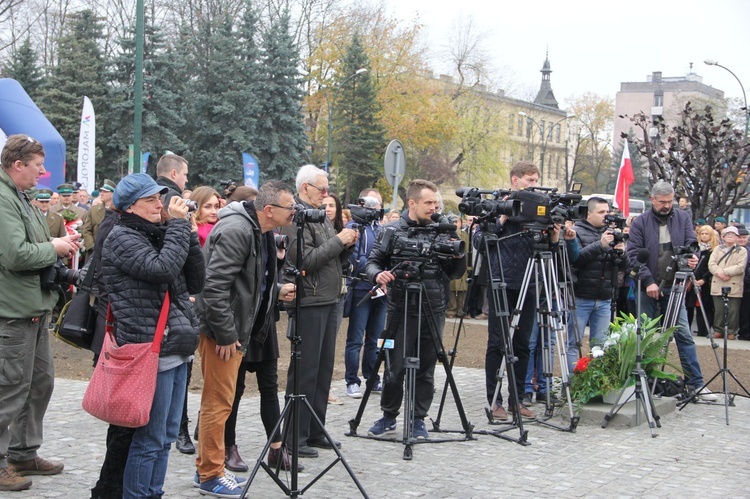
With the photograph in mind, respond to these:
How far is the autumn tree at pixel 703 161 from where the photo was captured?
22391 millimetres

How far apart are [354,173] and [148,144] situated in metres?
12.2

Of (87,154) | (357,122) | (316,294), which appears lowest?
(316,294)

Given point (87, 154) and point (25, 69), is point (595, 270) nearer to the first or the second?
point (87, 154)

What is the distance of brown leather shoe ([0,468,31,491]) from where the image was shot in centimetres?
560

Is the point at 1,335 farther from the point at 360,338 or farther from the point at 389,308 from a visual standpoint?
the point at 360,338

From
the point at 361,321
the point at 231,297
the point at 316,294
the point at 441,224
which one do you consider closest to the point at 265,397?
the point at 316,294

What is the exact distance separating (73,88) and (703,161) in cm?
2722

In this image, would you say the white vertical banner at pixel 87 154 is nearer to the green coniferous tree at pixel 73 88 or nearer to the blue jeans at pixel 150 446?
the blue jeans at pixel 150 446

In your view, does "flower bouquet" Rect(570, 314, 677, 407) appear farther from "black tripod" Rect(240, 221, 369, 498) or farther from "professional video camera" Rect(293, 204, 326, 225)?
"professional video camera" Rect(293, 204, 326, 225)

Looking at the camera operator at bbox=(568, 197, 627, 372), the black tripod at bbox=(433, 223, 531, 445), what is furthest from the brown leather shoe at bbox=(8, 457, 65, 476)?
the camera operator at bbox=(568, 197, 627, 372)

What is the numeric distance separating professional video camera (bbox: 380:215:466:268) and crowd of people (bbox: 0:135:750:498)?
2cm

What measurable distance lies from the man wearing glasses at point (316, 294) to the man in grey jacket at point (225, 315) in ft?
2.69

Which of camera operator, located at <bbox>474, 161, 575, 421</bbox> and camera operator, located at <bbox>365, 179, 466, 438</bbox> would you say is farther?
camera operator, located at <bbox>474, 161, 575, 421</bbox>

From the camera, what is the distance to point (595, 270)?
9672mm
